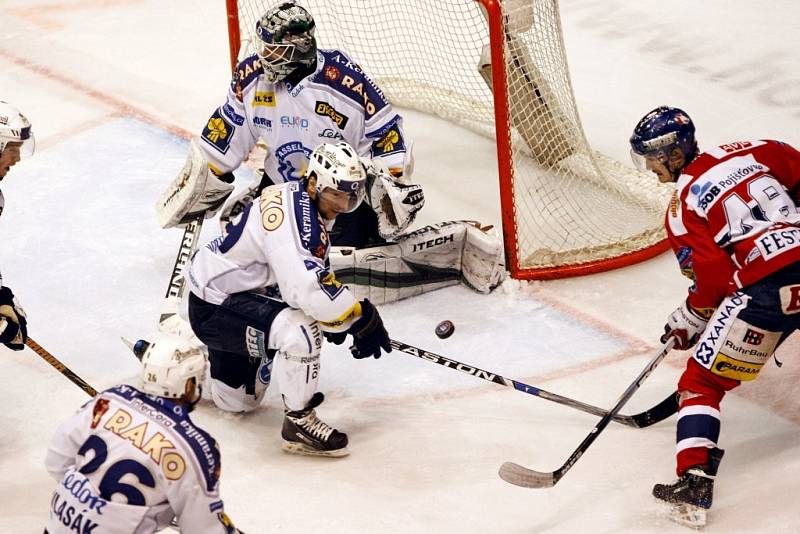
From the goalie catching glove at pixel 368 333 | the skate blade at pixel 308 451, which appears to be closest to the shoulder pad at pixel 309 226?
the goalie catching glove at pixel 368 333

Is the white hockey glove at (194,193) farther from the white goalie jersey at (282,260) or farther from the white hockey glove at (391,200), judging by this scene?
the white goalie jersey at (282,260)

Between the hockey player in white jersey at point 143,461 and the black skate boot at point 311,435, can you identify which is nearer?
the hockey player in white jersey at point 143,461

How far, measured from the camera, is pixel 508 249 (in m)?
5.21

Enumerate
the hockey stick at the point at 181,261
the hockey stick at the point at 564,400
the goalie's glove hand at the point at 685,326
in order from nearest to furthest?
the goalie's glove hand at the point at 685,326 < the hockey stick at the point at 564,400 < the hockey stick at the point at 181,261

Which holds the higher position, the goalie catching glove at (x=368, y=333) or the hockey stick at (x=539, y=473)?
the goalie catching glove at (x=368, y=333)

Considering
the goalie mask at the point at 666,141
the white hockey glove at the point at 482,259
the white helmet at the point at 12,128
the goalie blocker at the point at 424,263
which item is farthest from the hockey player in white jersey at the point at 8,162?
the goalie mask at the point at 666,141

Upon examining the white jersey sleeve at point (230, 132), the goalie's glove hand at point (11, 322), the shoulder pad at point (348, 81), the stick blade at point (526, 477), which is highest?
the shoulder pad at point (348, 81)

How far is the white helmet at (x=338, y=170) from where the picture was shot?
403cm

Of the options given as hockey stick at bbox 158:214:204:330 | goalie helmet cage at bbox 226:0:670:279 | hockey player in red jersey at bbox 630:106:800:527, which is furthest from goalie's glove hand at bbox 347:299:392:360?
goalie helmet cage at bbox 226:0:670:279

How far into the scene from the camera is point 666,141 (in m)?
4.01

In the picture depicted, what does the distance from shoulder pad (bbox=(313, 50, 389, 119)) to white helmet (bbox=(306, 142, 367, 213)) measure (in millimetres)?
880

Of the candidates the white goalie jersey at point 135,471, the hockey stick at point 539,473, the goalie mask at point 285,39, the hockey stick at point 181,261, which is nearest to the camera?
the white goalie jersey at point 135,471

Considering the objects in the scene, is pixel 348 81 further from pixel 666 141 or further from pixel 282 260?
pixel 666 141

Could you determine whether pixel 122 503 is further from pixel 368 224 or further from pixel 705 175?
pixel 368 224
